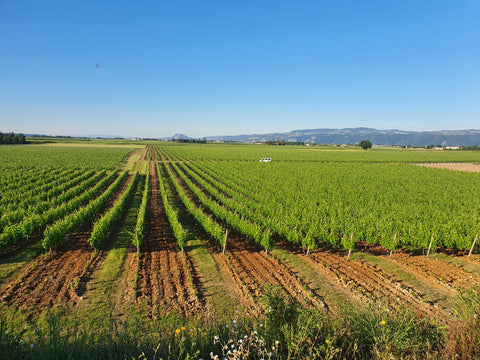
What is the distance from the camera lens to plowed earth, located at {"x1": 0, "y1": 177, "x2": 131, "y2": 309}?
9109 mm

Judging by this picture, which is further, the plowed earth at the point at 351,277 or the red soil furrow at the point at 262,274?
the red soil furrow at the point at 262,274

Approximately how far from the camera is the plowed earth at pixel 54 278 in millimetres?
9109

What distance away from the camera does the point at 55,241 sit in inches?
514

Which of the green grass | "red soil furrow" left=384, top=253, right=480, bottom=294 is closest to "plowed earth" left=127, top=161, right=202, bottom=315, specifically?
the green grass

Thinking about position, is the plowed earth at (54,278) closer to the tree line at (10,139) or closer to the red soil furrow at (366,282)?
the red soil furrow at (366,282)

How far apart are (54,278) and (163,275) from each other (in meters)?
4.67

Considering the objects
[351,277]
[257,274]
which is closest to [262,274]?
[257,274]

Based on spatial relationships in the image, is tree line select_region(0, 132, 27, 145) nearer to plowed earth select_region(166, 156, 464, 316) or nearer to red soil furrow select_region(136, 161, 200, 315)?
red soil furrow select_region(136, 161, 200, 315)

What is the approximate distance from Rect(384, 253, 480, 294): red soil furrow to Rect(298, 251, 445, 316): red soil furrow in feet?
5.13

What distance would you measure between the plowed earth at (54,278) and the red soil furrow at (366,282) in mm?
10989

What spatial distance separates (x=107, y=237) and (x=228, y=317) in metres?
10.7

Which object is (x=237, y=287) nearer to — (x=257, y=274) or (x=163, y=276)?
(x=257, y=274)

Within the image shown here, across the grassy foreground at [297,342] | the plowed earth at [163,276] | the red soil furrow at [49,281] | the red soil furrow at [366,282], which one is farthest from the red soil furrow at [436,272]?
the red soil furrow at [49,281]

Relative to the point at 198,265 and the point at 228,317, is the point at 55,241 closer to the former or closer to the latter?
the point at 198,265
